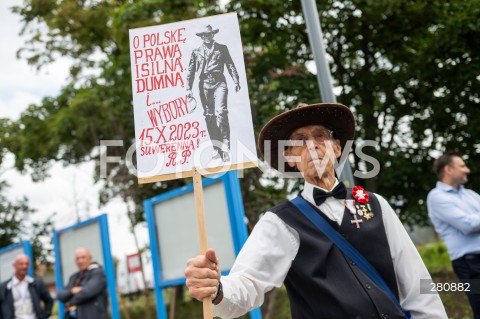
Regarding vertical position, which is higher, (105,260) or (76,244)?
(76,244)

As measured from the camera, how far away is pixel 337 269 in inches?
98.4

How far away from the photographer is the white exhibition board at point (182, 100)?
2.71 metres

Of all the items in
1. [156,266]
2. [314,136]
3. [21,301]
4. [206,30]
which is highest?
[206,30]

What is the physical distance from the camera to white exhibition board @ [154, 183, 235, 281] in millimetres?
6516

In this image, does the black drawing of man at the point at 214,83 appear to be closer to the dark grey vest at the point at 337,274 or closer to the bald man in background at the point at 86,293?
the dark grey vest at the point at 337,274

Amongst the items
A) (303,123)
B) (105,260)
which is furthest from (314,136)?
(105,260)

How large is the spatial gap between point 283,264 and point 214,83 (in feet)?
3.35

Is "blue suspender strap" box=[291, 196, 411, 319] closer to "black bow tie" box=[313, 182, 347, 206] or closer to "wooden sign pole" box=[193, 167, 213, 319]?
"black bow tie" box=[313, 182, 347, 206]

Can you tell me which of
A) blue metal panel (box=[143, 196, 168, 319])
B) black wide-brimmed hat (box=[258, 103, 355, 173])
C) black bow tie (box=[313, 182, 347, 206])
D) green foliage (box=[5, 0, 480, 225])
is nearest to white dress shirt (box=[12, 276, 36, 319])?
blue metal panel (box=[143, 196, 168, 319])

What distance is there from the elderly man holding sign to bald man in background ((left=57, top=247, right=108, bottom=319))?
4.97 metres

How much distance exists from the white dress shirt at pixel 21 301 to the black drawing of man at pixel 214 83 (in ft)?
21.0

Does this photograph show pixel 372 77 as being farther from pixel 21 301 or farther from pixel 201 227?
pixel 201 227

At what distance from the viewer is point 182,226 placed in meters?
7.35

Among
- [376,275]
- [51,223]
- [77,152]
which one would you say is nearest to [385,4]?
[376,275]
